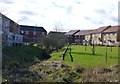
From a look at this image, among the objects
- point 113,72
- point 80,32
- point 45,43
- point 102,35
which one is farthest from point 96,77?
point 80,32

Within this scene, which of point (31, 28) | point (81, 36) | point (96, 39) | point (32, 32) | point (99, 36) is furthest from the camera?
point (81, 36)

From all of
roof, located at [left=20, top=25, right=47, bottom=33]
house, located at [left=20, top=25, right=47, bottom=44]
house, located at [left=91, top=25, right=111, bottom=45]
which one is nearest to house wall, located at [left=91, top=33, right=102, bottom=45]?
house, located at [left=91, top=25, right=111, bottom=45]

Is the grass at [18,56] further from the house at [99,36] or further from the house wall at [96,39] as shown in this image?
the house wall at [96,39]

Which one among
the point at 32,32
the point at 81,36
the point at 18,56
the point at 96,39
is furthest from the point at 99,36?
the point at 18,56

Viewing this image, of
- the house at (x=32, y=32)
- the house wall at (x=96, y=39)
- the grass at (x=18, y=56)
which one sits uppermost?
the house at (x=32, y=32)

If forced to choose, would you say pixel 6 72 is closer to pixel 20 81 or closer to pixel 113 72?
pixel 20 81

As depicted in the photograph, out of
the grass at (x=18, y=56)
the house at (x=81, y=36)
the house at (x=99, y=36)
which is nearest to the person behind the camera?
the grass at (x=18, y=56)

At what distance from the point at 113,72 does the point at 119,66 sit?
1.92m

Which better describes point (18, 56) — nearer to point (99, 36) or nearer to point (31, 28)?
point (99, 36)

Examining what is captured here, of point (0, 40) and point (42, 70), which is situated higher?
point (0, 40)

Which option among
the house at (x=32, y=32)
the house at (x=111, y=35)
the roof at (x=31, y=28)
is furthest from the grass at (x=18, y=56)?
the roof at (x=31, y=28)

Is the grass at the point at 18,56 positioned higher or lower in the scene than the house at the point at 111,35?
lower

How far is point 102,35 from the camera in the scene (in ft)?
293

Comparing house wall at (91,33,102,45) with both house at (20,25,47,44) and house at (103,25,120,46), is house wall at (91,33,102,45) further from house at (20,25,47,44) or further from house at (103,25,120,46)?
house at (20,25,47,44)
